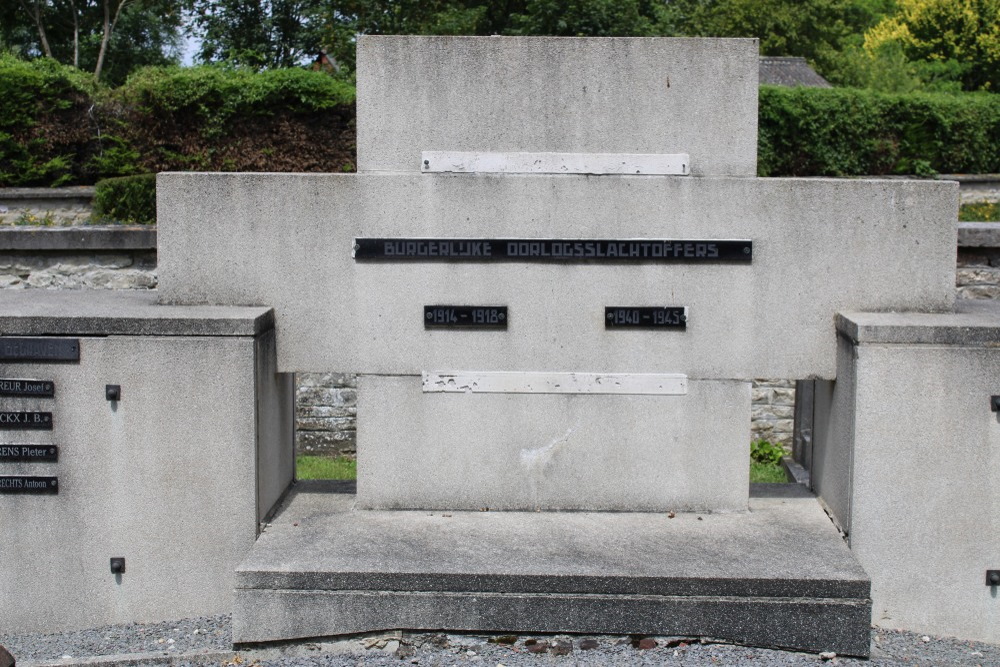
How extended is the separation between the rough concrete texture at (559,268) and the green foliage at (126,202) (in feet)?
21.5

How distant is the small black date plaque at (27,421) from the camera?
221 inches

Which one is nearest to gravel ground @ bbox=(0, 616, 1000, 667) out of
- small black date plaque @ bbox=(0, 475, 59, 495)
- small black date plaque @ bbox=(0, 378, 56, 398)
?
small black date plaque @ bbox=(0, 475, 59, 495)

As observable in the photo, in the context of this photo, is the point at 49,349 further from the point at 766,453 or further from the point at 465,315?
the point at 766,453

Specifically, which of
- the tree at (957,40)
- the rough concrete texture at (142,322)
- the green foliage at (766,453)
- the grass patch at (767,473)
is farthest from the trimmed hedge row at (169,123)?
the tree at (957,40)

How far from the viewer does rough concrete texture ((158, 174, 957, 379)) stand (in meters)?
5.76

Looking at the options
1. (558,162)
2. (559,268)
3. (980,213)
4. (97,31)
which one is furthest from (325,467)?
(97,31)

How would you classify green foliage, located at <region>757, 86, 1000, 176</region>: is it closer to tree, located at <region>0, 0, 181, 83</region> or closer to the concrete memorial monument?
the concrete memorial monument

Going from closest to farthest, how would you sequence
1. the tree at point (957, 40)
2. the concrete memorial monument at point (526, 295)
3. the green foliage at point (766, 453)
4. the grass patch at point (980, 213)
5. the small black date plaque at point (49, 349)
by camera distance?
the small black date plaque at point (49, 349)
the concrete memorial monument at point (526, 295)
the green foliage at point (766, 453)
the grass patch at point (980, 213)
the tree at point (957, 40)

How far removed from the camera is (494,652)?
484 cm

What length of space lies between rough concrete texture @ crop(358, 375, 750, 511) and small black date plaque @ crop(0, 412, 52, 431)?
168 centimetres

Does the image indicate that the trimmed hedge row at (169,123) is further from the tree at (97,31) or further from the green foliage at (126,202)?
the tree at (97,31)

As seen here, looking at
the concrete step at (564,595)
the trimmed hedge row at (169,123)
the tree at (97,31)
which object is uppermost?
the tree at (97,31)

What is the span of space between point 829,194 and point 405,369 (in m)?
2.55

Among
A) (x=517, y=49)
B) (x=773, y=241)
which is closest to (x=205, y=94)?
(x=517, y=49)
